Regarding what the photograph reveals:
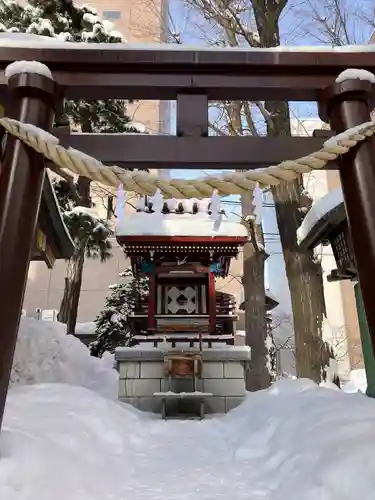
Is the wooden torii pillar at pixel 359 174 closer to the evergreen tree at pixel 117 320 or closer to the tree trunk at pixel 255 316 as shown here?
the tree trunk at pixel 255 316

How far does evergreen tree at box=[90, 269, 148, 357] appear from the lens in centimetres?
1380

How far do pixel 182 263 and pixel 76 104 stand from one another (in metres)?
5.73

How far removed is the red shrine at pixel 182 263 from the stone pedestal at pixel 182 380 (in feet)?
1.14

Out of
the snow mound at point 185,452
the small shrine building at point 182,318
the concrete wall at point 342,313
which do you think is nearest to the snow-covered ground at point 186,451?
the snow mound at point 185,452

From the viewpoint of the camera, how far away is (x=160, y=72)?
323cm

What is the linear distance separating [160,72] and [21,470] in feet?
9.02

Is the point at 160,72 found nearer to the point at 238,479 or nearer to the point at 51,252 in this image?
the point at 238,479

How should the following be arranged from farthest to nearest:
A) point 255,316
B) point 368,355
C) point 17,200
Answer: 1. point 255,316
2. point 368,355
3. point 17,200

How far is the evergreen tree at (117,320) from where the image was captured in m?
13.8

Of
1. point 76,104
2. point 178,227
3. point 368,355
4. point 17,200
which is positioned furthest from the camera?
point 76,104

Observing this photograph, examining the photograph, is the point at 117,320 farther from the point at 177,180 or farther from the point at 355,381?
the point at 177,180

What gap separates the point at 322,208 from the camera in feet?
21.2

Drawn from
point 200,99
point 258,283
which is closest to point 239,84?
point 200,99

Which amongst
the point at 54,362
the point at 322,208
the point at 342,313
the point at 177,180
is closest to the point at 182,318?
the point at 54,362
